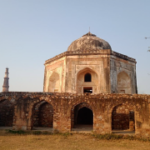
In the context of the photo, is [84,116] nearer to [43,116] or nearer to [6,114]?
[43,116]

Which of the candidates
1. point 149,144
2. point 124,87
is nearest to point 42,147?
point 149,144

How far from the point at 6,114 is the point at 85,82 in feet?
19.8

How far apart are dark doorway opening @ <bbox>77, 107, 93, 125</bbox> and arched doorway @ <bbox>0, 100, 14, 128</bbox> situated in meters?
4.77

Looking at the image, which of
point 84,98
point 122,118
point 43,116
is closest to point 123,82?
point 122,118

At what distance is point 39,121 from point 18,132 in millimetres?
2205

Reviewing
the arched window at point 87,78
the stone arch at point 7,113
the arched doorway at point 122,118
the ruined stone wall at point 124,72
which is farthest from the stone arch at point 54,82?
the arched doorway at point 122,118

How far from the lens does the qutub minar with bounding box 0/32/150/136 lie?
8836 mm

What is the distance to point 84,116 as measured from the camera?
12852 millimetres

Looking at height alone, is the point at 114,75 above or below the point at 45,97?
above

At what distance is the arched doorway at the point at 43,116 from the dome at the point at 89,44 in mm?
5490

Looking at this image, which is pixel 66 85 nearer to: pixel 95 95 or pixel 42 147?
pixel 95 95

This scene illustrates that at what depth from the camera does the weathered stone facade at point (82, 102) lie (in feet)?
27.9

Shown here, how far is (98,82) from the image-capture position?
479 inches

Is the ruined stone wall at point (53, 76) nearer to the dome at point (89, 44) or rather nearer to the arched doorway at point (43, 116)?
the dome at point (89, 44)
